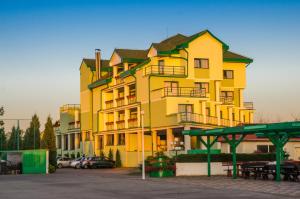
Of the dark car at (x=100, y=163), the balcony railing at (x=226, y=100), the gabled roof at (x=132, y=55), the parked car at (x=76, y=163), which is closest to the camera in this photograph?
the dark car at (x=100, y=163)

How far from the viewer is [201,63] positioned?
59938 millimetres

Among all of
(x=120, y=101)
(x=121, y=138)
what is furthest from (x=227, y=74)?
(x=121, y=138)

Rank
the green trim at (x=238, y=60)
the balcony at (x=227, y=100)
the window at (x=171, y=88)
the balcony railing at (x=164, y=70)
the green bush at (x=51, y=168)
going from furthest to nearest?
the green trim at (x=238, y=60), the balcony at (x=227, y=100), the balcony railing at (x=164, y=70), the window at (x=171, y=88), the green bush at (x=51, y=168)

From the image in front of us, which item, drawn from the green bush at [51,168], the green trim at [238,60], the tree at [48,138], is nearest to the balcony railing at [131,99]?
the tree at [48,138]

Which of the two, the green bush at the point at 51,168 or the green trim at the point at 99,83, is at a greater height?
the green trim at the point at 99,83

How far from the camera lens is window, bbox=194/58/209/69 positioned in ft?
196

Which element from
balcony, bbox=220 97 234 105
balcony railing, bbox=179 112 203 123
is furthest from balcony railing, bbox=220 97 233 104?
balcony railing, bbox=179 112 203 123

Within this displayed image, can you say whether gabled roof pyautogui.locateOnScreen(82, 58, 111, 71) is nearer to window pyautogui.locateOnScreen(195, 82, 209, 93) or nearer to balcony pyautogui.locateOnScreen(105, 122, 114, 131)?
balcony pyautogui.locateOnScreen(105, 122, 114, 131)

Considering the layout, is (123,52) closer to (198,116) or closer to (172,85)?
(172,85)

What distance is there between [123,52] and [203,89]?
41.8 ft

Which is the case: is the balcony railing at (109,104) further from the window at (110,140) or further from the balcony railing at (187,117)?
the balcony railing at (187,117)

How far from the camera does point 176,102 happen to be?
54156 mm

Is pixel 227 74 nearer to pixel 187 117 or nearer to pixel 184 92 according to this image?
pixel 184 92

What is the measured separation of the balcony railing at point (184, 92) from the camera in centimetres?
5519
